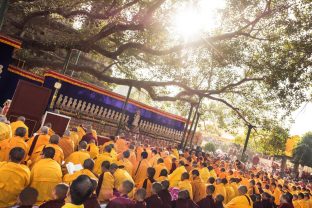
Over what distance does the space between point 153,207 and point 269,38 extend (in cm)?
1417

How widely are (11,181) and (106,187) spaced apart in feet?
7.46

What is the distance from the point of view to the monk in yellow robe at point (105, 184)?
7508 mm

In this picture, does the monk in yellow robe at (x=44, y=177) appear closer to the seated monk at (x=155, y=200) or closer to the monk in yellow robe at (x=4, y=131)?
the seated monk at (x=155, y=200)

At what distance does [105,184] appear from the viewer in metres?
7.63

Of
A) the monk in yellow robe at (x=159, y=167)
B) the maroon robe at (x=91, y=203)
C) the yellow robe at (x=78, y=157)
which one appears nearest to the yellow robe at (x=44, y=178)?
the maroon robe at (x=91, y=203)

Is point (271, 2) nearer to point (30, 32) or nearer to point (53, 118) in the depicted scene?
point (53, 118)

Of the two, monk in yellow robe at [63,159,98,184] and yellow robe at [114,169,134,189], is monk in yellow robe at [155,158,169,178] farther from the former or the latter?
monk in yellow robe at [63,159,98,184]

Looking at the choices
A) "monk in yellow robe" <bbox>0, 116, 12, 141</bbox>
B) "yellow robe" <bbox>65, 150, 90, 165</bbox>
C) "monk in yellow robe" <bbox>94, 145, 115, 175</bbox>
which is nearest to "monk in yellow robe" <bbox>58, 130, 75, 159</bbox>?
"monk in yellow robe" <bbox>94, 145, 115, 175</bbox>

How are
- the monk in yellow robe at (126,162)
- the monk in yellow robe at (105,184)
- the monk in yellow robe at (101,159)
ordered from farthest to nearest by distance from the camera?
the monk in yellow robe at (126,162), the monk in yellow robe at (101,159), the monk in yellow robe at (105,184)

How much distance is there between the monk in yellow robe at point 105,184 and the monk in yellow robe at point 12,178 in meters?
1.79

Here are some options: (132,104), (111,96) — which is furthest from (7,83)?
(132,104)

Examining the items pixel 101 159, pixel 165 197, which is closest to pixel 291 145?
pixel 101 159

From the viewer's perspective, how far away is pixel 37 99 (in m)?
13.2

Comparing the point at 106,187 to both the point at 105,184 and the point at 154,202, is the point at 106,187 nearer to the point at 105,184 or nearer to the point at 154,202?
the point at 105,184
